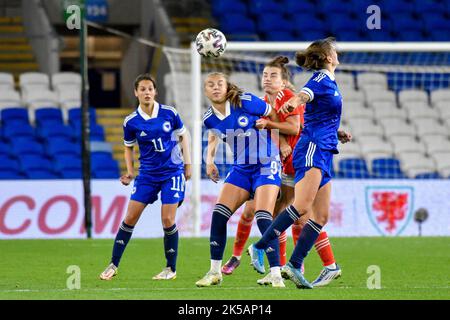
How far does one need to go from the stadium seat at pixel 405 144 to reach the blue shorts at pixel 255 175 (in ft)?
36.5

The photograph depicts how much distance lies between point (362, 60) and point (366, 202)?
5.77 meters

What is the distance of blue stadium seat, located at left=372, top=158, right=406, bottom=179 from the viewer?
19938 mm

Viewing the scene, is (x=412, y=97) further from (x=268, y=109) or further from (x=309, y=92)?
(x=309, y=92)

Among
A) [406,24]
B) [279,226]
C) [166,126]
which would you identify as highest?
[406,24]

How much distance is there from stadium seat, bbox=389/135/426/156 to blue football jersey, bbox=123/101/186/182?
10.5 meters

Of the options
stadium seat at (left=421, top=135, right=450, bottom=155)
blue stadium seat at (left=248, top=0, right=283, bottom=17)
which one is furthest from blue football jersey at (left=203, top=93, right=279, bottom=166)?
blue stadium seat at (left=248, top=0, right=283, bottom=17)

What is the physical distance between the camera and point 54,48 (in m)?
23.1

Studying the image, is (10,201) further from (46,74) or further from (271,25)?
(271,25)

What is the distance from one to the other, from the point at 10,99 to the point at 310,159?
43.3 feet

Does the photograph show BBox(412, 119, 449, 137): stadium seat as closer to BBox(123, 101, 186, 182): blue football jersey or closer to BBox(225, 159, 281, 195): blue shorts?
BBox(123, 101, 186, 182): blue football jersey

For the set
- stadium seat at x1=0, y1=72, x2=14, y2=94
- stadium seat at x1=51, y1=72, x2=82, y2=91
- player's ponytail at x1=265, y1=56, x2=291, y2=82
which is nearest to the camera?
player's ponytail at x1=265, y1=56, x2=291, y2=82

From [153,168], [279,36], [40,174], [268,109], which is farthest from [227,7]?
[268,109]

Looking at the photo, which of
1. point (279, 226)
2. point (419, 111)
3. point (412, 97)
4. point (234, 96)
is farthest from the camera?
point (412, 97)

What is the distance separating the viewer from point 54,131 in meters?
20.6
